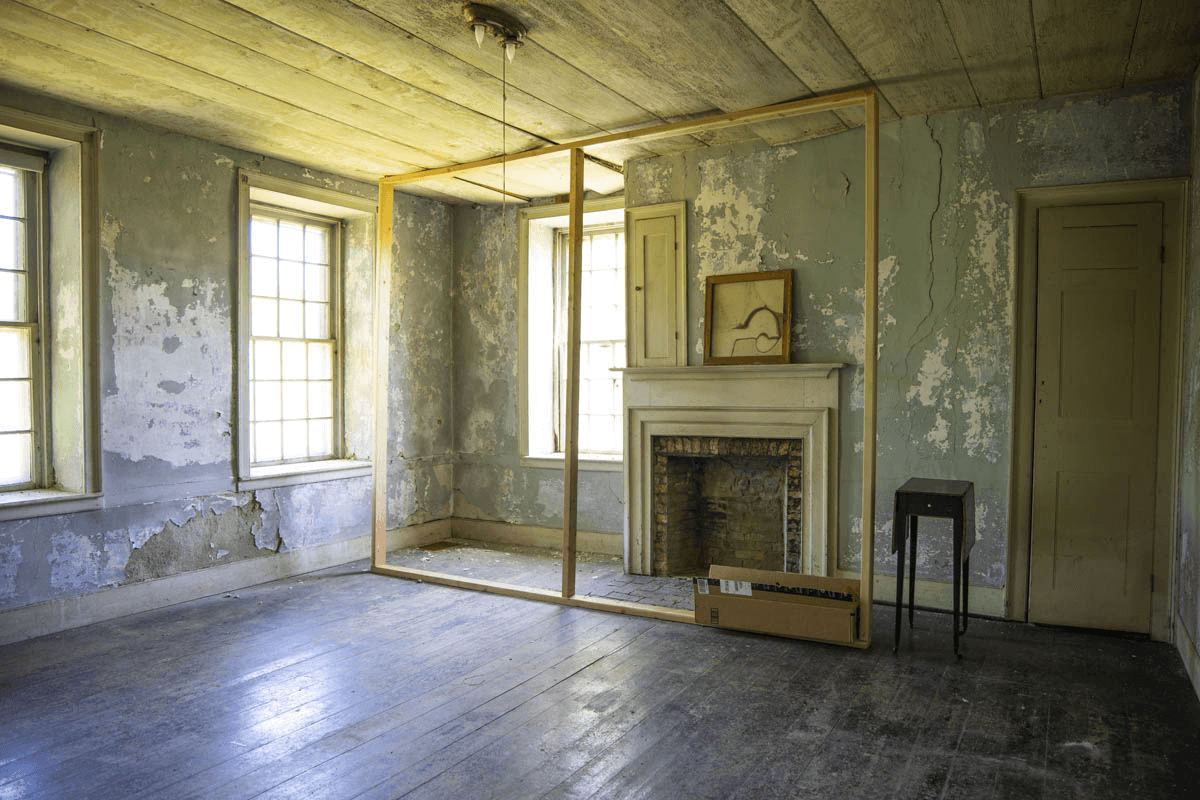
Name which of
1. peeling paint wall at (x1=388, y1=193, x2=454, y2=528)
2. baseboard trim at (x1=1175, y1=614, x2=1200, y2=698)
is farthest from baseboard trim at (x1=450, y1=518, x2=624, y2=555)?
baseboard trim at (x1=1175, y1=614, x2=1200, y2=698)

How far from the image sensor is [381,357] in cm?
562

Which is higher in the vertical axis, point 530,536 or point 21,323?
point 21,323

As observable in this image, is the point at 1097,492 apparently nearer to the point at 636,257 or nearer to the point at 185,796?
the point at 636,257

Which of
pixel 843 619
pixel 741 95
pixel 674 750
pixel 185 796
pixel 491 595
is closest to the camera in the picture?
pixel 185 796

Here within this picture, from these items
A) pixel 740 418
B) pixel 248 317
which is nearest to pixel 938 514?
pixel 740 418

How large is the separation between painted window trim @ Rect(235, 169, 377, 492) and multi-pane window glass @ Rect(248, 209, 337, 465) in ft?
0.24

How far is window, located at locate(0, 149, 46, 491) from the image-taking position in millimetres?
4430

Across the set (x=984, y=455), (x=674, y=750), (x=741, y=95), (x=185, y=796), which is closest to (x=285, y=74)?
(x=741, y=95)

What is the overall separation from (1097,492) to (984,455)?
0.59m

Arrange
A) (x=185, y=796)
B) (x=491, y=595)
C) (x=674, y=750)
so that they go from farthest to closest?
(x=491, y=595)
(x=674, y=750)
(x=185, y=796)

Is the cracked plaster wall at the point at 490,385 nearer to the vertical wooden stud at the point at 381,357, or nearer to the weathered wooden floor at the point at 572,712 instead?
the vertical wooden stud at the point at 381,357

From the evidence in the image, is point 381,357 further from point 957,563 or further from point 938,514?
point 957,563

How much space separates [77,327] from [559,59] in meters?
3.16

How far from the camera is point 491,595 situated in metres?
5.08
